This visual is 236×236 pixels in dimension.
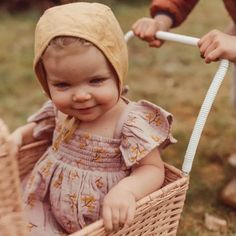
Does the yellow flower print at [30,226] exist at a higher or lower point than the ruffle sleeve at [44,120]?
lower

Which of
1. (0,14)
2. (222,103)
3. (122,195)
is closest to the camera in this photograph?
(122,195)

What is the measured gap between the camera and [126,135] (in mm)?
1656

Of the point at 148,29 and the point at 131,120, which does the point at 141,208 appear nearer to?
the point at 131,120

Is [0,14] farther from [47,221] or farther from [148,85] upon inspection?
[47,221]

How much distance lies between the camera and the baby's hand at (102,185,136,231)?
1.42 m

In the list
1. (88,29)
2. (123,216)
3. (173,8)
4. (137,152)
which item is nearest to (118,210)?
(123,216)

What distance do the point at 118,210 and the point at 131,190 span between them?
0.35 feet

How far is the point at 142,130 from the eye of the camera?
1.64m

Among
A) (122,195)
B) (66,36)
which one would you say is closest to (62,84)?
(66,36)

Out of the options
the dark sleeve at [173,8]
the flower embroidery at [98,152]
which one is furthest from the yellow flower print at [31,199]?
the dark sleeve at [173,8]

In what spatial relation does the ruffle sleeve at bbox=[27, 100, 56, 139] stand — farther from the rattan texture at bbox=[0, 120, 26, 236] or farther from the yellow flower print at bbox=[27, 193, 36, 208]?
the rattan texture at bbox=[0, 120, 26, 236]

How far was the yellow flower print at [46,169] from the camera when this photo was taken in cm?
179

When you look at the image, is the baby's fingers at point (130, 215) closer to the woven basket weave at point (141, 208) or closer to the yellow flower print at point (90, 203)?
the woven basket weave at point (141, 208)

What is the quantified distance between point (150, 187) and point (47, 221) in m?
0.36
